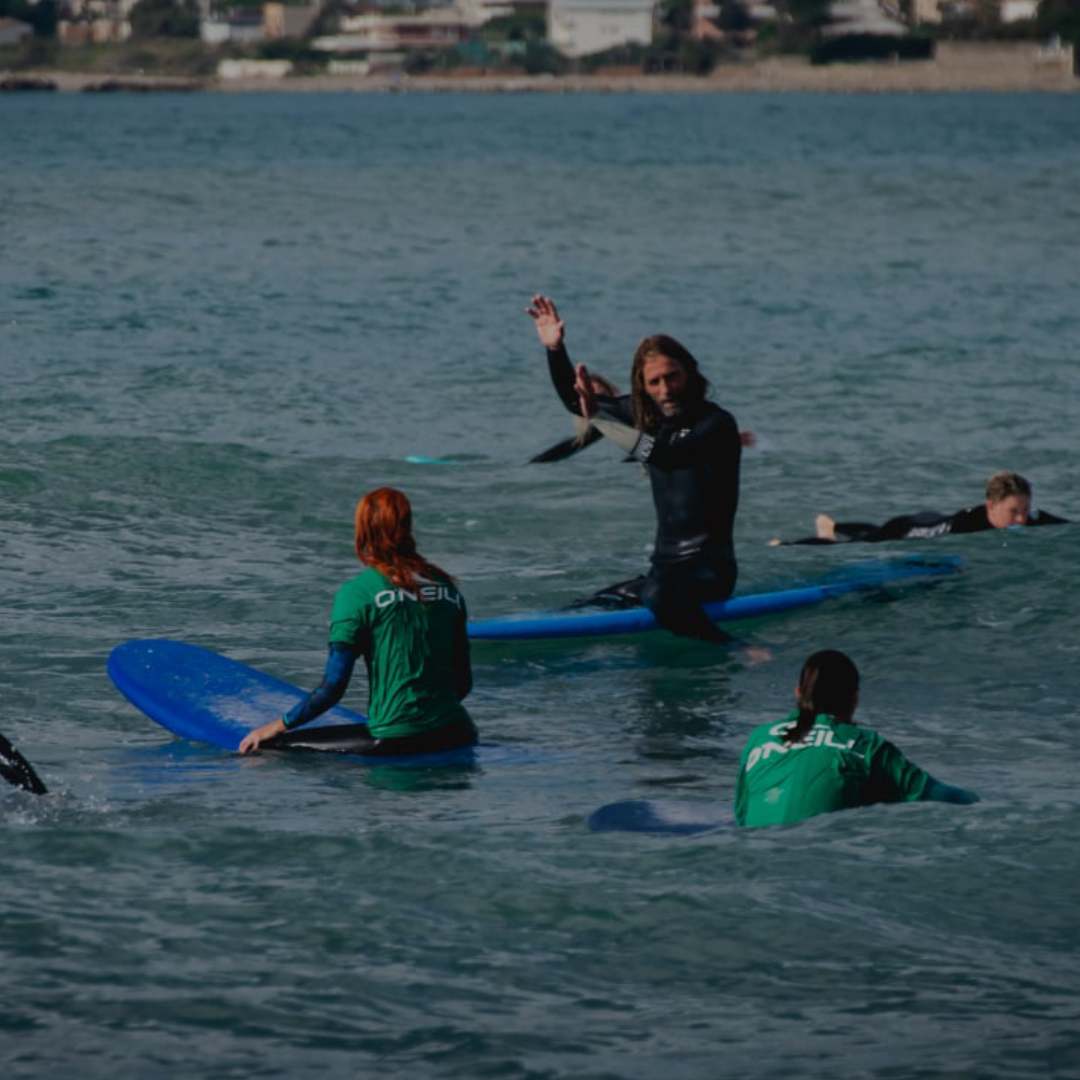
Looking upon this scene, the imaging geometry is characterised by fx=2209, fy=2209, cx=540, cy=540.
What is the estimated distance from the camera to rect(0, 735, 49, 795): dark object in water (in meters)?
8.70

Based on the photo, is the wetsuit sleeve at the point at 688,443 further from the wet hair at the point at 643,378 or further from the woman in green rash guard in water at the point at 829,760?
the woman in green rash guard in water at the point at 829,760

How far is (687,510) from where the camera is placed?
39.4 feet

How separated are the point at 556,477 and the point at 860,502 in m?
2.69

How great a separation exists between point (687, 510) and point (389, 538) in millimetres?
3409

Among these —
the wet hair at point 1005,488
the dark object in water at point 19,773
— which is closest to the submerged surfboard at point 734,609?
the wet hair at point 1005,488

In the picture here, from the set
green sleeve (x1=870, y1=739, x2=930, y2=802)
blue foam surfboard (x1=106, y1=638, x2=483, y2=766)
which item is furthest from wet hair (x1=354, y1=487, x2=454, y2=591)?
green sleeve (x1=870, y1=739, x2=930, y2=802)

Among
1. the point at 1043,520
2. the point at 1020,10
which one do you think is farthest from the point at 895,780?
the point at 1020,10

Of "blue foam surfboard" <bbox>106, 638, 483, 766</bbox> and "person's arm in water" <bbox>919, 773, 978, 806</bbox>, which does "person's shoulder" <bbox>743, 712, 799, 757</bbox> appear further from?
"blue foam surfboard" <bbox>106, 638, 483, 766</bbox>

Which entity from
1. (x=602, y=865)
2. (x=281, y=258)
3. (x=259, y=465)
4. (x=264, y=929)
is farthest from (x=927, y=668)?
(x=281, y=258)

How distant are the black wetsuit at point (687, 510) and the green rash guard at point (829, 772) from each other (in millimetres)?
3319

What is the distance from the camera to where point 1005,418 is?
23.2 metres

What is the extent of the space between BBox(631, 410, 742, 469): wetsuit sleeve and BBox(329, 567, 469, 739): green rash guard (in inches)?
94.0

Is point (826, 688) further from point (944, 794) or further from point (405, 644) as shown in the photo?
point (405, 644)

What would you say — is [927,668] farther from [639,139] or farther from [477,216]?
[639,139]
